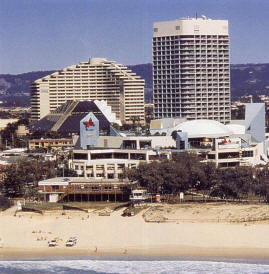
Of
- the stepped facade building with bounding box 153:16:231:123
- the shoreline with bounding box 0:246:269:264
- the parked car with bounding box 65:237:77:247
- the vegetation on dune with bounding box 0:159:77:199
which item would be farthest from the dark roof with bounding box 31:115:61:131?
the shoreline with bounding box 0:246:269:264

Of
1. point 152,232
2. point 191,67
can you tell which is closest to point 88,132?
point 152,232

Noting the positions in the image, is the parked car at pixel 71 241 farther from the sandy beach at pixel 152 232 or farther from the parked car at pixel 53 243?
the parked car at pixel 53 243

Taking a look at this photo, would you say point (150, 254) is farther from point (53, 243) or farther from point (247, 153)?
point (247, 153)

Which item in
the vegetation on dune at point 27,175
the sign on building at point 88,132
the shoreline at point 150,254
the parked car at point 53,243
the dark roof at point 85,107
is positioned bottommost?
the shoreline at point 150,254

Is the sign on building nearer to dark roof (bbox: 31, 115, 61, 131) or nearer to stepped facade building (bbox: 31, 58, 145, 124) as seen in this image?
dark roof (bbox: 31, 115, 61, 131)

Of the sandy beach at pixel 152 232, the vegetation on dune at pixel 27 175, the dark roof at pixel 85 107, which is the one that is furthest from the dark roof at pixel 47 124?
the sandy beach at pixel 152 232

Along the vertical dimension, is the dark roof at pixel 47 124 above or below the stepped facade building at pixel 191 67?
below

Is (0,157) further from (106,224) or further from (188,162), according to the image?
(106,224)
